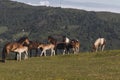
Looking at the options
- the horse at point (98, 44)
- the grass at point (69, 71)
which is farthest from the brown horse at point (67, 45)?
the grass at point (69, 71)

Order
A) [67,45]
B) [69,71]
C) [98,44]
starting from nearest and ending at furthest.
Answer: [69,71] < [67,45] < [98,44]

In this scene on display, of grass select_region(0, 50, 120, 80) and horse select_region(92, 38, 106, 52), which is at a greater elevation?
grass select_region(0, 50, 120, 80)

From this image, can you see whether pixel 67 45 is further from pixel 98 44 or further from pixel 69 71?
pixel 69 71

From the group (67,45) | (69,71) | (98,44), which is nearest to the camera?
(69,71)

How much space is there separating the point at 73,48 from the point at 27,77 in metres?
36.6

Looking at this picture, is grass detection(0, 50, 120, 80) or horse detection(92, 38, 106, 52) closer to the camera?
grass detection(0, 50, 120, 80)

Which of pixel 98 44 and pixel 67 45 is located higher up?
pixel 67 45

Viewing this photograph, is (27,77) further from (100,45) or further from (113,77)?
(100,45)

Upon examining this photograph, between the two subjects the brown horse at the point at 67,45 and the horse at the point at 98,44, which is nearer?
the brown horse at the point at 67,45

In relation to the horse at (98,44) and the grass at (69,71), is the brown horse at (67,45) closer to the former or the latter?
the horse at (98,44)

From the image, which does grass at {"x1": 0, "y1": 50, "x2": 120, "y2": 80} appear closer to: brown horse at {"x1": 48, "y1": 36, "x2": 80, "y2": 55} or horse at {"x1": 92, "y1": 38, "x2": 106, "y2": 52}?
brown horse at {"x1": 48, "y1": 36, "x2": 80, "y2": 55}

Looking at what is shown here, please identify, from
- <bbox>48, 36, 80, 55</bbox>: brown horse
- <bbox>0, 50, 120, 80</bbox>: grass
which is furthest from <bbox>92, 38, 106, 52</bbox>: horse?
<bbox>0, 50, 120, 80</bbox>: grass

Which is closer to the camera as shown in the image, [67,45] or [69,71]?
[69,71]

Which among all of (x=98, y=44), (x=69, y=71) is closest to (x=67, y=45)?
(x=98, y=44)
